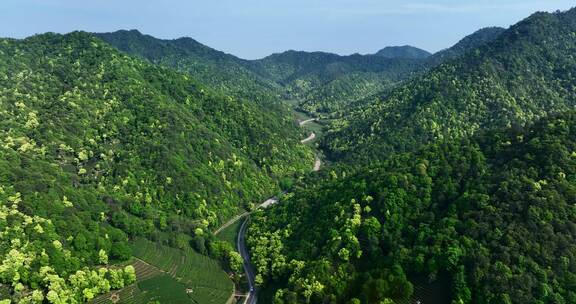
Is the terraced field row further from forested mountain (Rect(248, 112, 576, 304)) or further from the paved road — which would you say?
forested mountain (Rect(248, 112, 576, 304))

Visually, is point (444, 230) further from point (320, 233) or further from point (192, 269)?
point (192, 269)

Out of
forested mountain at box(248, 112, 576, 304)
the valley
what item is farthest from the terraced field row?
forested mountain at box(248, 112, 576, 304)

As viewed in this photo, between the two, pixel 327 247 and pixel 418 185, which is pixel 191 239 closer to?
pixel 327 247

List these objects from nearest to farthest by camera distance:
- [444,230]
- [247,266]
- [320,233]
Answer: [444,230] → [320,233] → [247,266]

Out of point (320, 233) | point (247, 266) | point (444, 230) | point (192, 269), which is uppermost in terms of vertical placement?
point (444, 230)

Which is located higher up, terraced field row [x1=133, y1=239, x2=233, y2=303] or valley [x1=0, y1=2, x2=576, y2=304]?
valley [x1=0, y1=2, x2=576, y2=304]

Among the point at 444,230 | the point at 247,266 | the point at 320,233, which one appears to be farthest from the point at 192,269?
the point at 444,230

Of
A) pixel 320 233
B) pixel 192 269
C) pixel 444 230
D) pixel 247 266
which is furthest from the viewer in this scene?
pixel 247 266

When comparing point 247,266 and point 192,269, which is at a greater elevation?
point 192,269

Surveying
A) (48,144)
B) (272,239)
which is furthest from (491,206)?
(48,144)
